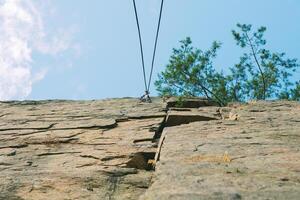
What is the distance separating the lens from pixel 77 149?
884 cm

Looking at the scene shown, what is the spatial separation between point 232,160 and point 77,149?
337cm

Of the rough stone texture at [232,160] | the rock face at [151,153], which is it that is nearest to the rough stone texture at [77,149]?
the rock face at [151,153]

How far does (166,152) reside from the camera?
7.27 m

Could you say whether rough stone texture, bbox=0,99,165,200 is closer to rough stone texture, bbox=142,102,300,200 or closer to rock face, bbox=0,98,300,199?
rock face, bbox=0,98,300,199

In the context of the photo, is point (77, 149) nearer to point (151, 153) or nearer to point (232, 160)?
point (151, 153)

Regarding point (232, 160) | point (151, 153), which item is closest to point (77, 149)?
point (151, 153)

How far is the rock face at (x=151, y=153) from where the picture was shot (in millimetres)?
5527

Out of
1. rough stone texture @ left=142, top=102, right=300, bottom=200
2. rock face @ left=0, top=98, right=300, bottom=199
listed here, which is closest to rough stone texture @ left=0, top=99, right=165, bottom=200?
rock face @ left=0, top=98, right=300, bottom=199

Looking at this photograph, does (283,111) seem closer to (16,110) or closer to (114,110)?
(114,110)

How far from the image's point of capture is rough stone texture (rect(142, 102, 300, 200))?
510 cm

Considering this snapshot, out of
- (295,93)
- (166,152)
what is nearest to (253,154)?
(166,152)

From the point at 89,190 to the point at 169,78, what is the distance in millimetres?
15542

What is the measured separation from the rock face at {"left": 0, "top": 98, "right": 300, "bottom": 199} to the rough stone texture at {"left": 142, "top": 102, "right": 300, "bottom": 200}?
0.5 inches

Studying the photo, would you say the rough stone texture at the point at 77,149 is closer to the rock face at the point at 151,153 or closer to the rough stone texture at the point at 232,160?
the rock face at the point at 151,153
